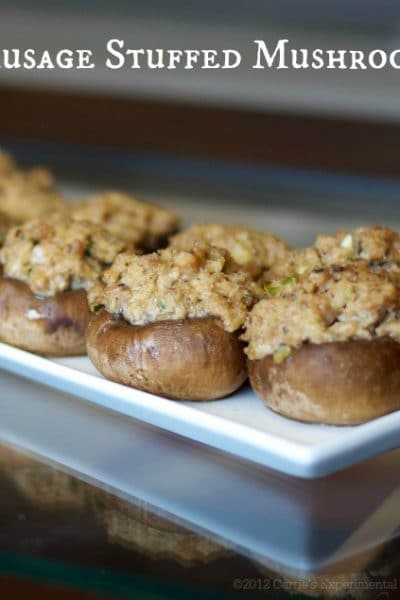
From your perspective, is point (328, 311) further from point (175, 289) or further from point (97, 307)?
point (97, 307)

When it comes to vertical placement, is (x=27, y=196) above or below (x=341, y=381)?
above

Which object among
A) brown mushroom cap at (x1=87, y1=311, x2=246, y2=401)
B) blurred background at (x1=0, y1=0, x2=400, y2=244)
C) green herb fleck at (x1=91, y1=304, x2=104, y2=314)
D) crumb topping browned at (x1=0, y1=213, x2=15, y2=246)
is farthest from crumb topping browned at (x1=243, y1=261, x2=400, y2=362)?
blurred background at (x1=0, y1=0, x2=400, y2=244)

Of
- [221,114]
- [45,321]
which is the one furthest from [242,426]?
[221,114]

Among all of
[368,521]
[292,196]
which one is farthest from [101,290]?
[292,196]

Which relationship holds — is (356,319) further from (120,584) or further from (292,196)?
(292,196)

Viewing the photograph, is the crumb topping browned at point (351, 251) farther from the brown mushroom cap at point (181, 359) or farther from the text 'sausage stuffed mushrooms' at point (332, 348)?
the brown mushroom cap at point (181, 359)

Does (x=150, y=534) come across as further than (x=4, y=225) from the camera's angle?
No

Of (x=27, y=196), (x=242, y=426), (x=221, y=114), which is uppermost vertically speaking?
(x=221, y=114)

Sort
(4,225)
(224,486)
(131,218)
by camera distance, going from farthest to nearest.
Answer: (131,218), (4,225), (224,486)

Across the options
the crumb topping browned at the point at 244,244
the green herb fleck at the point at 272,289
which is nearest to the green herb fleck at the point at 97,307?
the crumb topping browned at the point at 244,244
